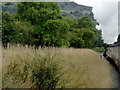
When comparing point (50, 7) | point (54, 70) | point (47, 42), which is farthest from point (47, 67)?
point (50, 7)

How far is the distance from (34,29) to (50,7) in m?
4.41

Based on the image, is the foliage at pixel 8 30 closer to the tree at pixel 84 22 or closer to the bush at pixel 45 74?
the bush at pixel 45 74

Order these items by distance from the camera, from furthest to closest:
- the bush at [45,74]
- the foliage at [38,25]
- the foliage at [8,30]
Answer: the foliage at [38,25] < the foliage at [8,30] < the bush at [45,74]

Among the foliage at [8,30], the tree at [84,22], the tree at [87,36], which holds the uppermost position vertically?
the tree at [84,22]

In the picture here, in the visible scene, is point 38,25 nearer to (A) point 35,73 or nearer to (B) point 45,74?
Answer: (B) point 45,74

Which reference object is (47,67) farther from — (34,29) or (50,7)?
(50,7)

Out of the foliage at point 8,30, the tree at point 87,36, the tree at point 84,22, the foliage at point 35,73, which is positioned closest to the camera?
the foliage at point 35,73

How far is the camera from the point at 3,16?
21.1 metres

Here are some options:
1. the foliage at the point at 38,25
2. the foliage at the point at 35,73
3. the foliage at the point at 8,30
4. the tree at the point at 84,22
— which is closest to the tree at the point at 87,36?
the tree at the point at 84,22

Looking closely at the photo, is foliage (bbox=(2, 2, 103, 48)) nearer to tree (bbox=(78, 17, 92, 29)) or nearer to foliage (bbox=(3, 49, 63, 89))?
foliage (bbox=(3, 49, 63, 89))

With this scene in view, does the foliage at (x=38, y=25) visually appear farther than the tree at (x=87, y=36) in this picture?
No

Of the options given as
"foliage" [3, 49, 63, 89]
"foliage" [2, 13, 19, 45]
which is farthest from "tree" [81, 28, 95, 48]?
"foliage" [3, 49, 63, 89]

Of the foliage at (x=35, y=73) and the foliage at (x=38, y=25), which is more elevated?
the foliage at (x=38, y=25)

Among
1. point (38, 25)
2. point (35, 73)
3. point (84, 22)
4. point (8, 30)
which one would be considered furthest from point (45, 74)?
point (84, 22)
